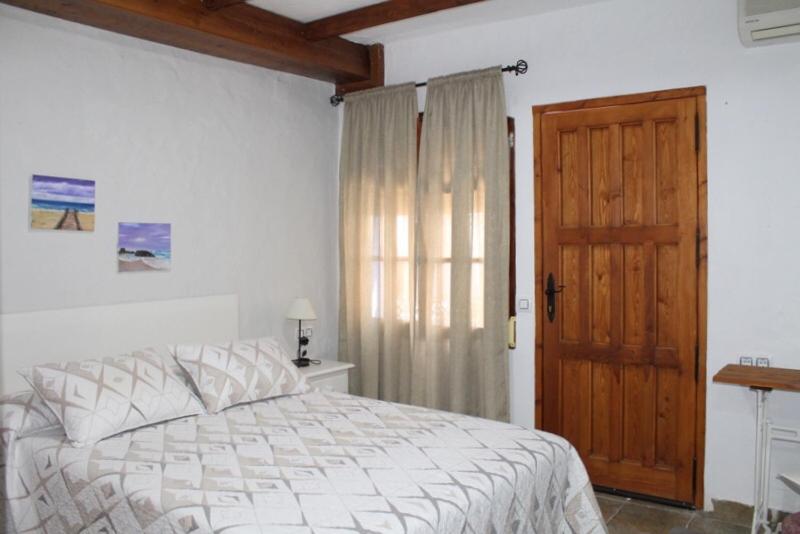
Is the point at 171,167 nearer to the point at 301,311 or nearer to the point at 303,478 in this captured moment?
the point at 301,311

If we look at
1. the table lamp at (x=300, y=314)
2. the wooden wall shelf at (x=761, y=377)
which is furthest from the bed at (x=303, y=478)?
the table lamp at (x=300, y=314)

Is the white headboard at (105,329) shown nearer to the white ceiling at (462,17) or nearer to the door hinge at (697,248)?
the white ceiling at (462,17)

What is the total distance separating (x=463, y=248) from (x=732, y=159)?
1587 mm

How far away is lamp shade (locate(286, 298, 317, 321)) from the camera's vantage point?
436cm

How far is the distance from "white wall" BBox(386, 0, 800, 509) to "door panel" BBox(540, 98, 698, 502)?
12 cm

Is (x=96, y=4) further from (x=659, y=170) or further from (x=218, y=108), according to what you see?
(x=659, y=170)

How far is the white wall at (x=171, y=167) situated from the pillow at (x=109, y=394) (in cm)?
52

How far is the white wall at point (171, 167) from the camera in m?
3.18

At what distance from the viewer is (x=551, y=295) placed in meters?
4.00

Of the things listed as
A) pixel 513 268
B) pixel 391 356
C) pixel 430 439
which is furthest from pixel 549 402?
pixel 430 439

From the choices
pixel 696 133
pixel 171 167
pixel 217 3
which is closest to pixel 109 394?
pixel 171 167

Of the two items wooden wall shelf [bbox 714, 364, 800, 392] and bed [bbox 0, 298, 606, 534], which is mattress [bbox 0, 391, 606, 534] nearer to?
bed [bbox 0, 298, 606, 534]

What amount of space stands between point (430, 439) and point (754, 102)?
2.39m

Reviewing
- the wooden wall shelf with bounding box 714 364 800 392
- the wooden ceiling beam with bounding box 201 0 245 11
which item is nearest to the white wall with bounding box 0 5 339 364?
the wooden ceiling beam with bounding box 201 0 245 11
